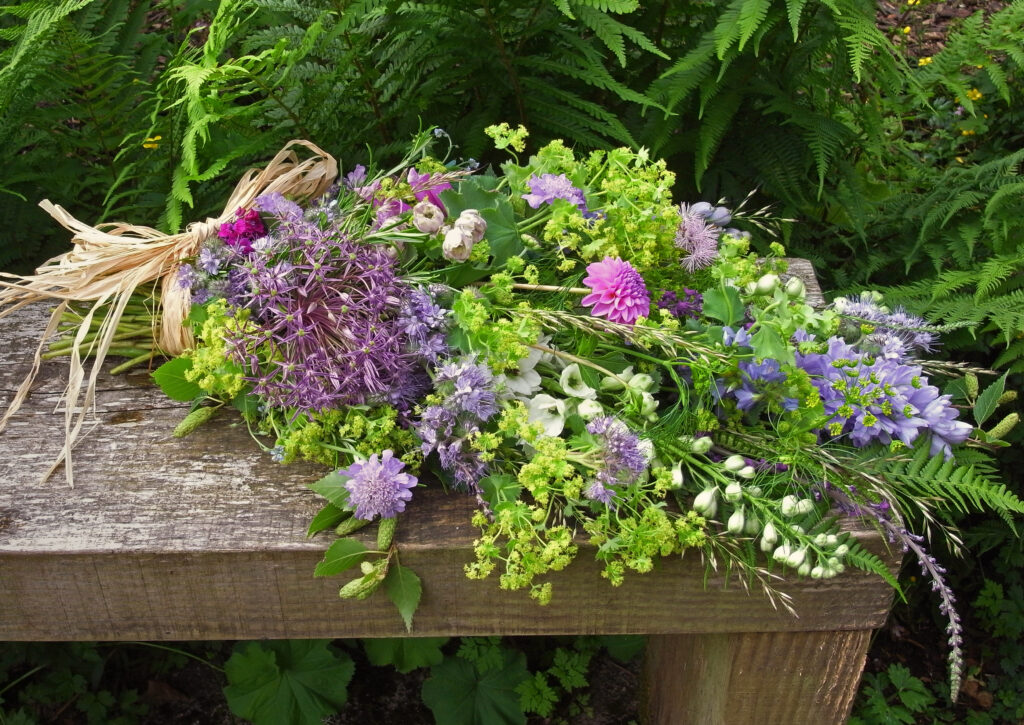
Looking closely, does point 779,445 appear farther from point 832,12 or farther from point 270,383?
point 832,12

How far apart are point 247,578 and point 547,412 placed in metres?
0.43

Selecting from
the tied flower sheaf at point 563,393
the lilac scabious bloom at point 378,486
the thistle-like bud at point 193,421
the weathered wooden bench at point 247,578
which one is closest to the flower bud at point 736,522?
the tied flower sheaf at point 563,393

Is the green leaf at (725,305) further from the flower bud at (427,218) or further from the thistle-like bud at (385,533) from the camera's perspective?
the thistle-like bud at (385,533)

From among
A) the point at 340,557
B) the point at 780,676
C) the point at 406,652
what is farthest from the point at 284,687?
the point at 780,676

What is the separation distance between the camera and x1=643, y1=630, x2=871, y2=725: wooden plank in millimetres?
1189

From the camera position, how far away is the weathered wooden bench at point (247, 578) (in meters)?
1.07

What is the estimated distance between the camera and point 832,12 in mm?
1663

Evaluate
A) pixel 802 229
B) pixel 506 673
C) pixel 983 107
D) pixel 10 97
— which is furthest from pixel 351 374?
pixel 983 107

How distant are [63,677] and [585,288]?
163 cm

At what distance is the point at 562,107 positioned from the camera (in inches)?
66.6

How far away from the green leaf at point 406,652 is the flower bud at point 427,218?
1059mm

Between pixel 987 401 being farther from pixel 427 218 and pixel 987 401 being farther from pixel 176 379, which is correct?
pixel 176 379

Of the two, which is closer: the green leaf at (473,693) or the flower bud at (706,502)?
the flower bud at (706,502)

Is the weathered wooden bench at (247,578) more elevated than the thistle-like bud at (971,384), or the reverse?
the thistle-like bud at (971,384)
